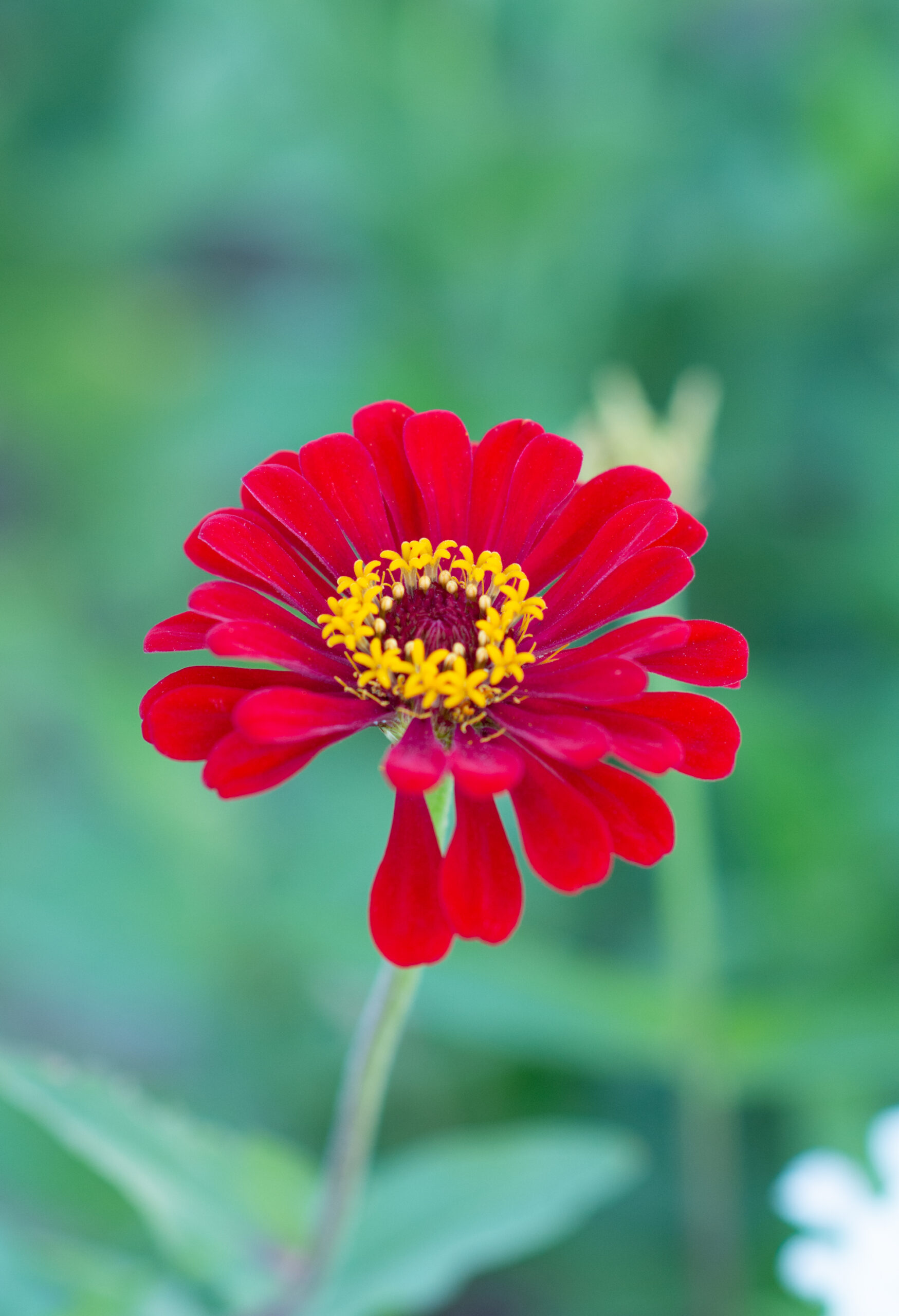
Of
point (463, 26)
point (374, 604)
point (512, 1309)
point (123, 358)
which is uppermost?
point (463, 26)

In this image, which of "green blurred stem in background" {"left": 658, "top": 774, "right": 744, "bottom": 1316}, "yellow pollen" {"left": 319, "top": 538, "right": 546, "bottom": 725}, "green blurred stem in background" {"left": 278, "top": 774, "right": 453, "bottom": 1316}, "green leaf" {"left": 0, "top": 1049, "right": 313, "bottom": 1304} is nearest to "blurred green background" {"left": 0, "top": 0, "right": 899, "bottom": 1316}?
"green blurred stem in background" {"left": 658, "top": 774, "right": 744, "bottom": 1316}

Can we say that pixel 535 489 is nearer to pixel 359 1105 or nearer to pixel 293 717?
pixel 293 717

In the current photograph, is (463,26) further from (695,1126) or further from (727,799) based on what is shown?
(695,1126)

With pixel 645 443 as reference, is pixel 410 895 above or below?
below

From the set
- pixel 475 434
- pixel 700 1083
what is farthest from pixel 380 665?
pixel 475 434

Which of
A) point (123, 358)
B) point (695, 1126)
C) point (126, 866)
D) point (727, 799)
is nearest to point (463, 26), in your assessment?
point (123, 358)

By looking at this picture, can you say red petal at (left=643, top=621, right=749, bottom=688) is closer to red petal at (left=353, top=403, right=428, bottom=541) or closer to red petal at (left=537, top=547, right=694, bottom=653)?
red petal at (left=537, top=547, right=694, bottom=653)
